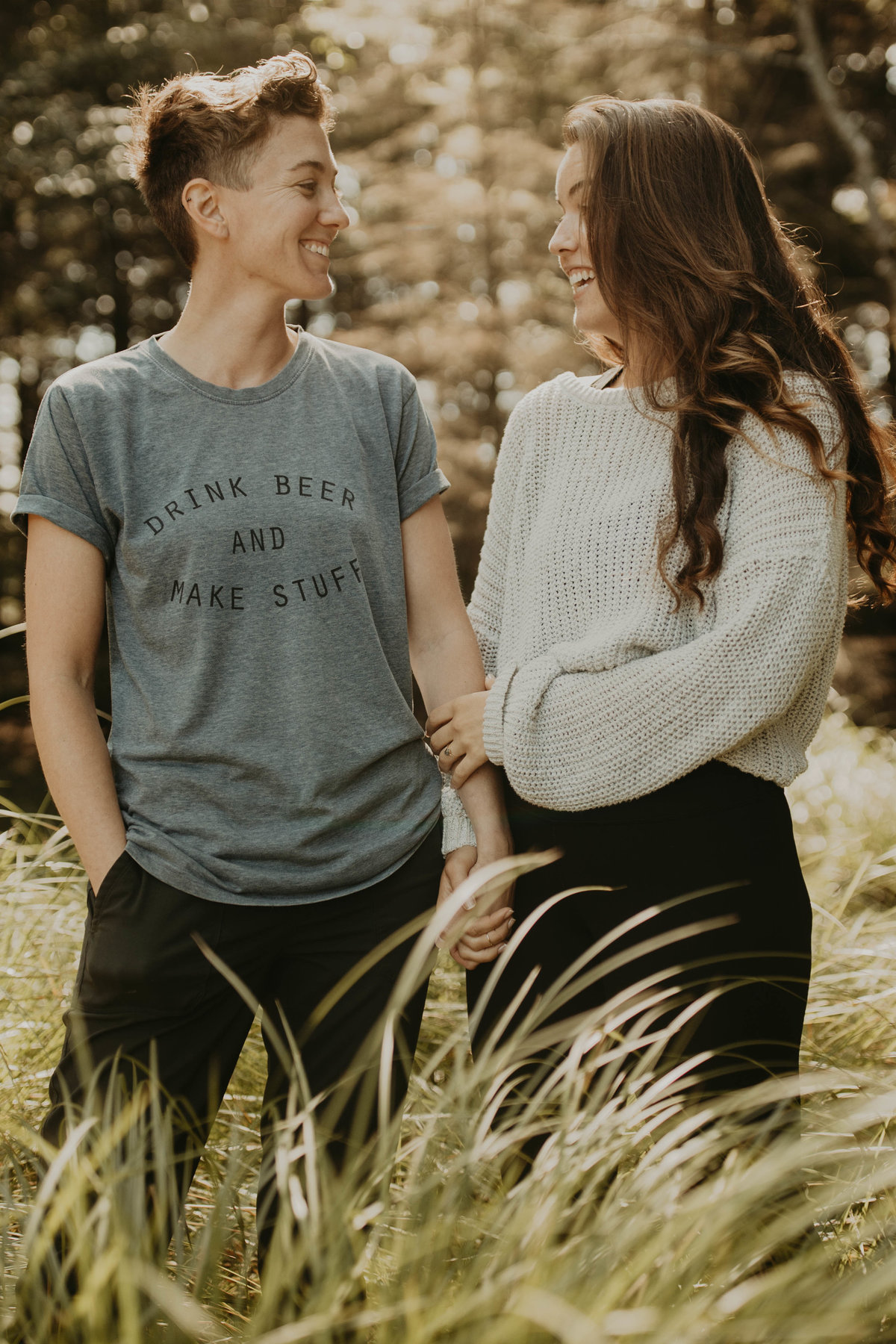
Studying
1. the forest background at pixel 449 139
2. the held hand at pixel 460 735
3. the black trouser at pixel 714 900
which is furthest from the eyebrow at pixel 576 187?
the forest background at pixel 449 139

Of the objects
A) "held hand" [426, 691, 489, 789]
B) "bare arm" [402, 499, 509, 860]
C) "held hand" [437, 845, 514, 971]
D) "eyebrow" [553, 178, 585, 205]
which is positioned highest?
"eyebrow" [553, 178, 585, 205]

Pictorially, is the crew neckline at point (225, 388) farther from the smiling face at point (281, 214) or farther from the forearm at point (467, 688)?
the forearm at point (467, 688)

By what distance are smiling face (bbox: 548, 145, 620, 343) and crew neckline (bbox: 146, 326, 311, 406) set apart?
49 centimetres

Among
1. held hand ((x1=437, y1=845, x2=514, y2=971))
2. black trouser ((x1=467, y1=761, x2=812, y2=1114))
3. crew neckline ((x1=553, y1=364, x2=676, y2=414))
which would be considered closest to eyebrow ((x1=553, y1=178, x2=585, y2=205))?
crew neckline ((x1=553, y1=364, x2=676, y2=414))

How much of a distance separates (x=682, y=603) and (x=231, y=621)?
673 millimetres

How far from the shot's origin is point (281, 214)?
5.84ft

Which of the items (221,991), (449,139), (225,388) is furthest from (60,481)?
(449,139)

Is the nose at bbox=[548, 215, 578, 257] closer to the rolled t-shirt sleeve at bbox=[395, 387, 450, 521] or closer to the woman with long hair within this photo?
the woman with long hair

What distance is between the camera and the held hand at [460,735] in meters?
1.87

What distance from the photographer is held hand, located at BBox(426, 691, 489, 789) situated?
6.13ft

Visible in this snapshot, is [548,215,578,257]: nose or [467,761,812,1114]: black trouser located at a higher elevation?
[548,215,578,257]: nose

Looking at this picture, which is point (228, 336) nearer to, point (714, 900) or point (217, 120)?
point (217, 120)

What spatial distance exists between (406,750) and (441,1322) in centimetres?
97

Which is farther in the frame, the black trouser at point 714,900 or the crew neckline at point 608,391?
the crew neckline at point 608,391
